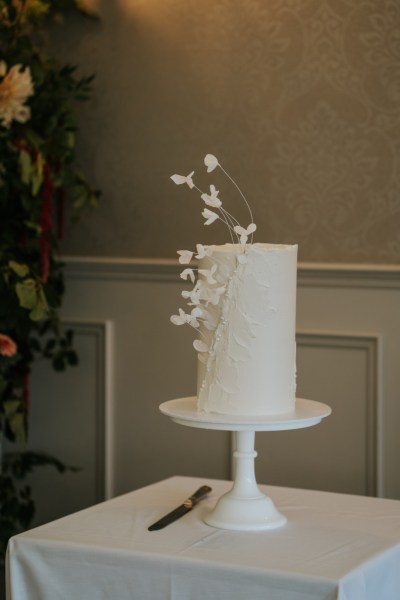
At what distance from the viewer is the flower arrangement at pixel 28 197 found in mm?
2588

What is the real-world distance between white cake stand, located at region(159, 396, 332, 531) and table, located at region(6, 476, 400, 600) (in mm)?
23

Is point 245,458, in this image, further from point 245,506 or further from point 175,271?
point 175,271

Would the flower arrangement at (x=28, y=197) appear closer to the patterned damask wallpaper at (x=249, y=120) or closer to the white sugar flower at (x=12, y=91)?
the white sugar flower at (x=12, y=91)

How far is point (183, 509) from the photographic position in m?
1.86

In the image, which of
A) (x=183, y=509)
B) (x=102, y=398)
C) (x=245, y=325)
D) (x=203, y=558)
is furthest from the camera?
(x=102, y=398)

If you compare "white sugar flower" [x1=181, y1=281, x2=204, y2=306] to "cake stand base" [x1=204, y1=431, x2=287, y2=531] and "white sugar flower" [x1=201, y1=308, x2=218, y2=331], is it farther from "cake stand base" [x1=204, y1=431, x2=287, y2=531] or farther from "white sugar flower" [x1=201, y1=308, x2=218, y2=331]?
"cake stand base" [x1=204, y1=431, x2=287, y2=531]

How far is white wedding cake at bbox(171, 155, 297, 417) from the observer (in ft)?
5.69

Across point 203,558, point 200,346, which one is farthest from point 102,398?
point 203,558

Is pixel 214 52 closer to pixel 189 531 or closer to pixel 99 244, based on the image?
pixel 99 244

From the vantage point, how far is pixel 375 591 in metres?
1.62

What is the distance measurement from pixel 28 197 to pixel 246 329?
47.5 inches

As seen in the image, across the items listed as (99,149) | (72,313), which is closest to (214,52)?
(99,149)

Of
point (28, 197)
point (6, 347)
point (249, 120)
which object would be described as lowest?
point (6, 347)

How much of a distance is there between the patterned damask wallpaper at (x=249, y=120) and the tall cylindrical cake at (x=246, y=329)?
895 millimetres
